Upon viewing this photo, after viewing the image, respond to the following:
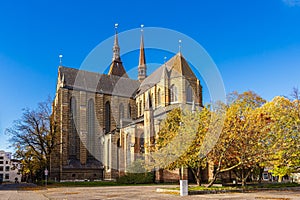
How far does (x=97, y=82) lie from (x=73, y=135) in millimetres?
13002

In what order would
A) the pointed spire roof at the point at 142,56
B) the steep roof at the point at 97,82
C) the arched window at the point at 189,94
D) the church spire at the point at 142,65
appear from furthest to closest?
the pointed spire roof at the point at 142,56 → the church spire at the point at 142,65 → the steep roof at the point at 97,82 → the arched window at the point at 189,94

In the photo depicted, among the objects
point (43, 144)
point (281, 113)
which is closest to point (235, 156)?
point (281, 113)

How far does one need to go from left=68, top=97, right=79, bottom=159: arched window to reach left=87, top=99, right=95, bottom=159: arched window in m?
2.17

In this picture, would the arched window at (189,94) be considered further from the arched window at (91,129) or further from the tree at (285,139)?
the tree at (285,139)

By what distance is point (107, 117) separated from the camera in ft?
202

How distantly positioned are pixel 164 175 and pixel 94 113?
72.7 feet

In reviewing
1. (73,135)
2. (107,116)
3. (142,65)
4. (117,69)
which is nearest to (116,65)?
(117,69)

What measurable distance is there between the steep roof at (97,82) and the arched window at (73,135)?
153 inches

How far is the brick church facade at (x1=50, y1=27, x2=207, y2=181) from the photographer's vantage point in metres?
48.5

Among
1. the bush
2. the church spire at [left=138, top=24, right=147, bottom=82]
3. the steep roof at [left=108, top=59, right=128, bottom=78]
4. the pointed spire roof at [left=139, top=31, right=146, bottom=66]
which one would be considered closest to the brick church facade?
the bush

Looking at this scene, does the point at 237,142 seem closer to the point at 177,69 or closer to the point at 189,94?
the point at 189,94

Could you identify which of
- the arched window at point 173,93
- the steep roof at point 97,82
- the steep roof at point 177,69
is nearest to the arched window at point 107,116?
the steep roof at point 97,82

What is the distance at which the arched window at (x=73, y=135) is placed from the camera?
5566 centimetres

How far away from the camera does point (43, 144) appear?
45094 mm
